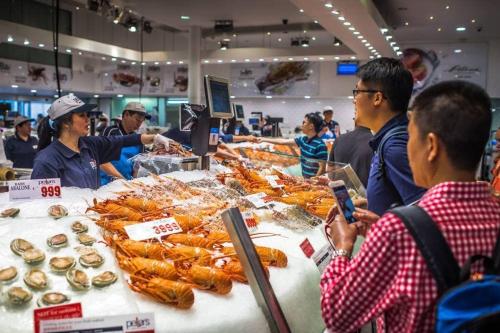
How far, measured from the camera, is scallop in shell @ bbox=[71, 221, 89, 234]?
83.8 inches

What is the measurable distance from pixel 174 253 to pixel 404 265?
1052 millimetres

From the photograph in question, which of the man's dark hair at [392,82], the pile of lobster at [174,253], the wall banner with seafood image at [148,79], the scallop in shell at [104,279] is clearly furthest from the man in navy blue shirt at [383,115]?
the wall banner with seafood image at [148,79]

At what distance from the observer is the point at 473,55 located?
17.7m

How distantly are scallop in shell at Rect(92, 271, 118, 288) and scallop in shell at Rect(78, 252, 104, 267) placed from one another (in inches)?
3.5

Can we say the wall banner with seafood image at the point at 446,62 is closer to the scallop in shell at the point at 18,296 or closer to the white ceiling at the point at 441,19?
the white ceiling at the point at 441,19

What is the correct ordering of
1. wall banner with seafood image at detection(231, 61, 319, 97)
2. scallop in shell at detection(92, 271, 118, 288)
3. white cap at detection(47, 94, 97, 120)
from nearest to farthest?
scallop in shell at detection(92, 271, 118, 288), white cap at detection(47, 94, 97, 120), wall banner with seafood image at detection(231, 61, 319, 97)

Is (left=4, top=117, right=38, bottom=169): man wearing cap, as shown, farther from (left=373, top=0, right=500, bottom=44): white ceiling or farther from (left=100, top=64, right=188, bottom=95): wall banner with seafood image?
(left=100, top=64, right=188, bottom=95): wall banner with seafood image

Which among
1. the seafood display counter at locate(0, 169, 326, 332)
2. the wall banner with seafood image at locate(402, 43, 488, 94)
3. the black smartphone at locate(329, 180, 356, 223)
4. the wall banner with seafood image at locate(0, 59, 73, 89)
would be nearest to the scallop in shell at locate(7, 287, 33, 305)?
the seafood display counter at locate(0, 169, 326, 332)

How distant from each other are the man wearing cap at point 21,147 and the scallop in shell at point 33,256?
22.6 ft

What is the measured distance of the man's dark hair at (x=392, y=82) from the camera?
238 centimetres

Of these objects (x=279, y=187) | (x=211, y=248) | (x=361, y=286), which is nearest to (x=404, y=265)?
(x=361, y=286)

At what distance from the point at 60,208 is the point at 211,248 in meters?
0.77

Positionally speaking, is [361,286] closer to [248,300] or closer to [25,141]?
[248,300]

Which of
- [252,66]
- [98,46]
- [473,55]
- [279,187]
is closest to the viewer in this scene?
[279,187]
